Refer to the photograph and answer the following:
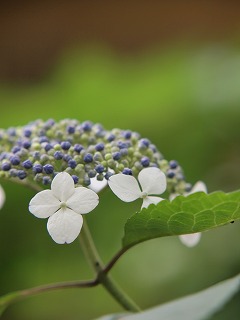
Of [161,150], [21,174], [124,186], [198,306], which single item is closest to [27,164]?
[21,174]

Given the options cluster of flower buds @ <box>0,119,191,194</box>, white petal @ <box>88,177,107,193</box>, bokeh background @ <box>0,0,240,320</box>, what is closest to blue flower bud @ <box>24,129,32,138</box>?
cluster of flower buds @ <box>0,119,191,194</box>

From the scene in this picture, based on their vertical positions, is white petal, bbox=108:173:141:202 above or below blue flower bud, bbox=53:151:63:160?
below

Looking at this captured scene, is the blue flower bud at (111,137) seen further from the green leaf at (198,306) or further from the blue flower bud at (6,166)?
the green leaf at (198,306)

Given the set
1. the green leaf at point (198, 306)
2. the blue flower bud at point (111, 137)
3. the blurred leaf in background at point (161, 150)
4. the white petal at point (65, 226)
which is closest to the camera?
the green leaf at point (198, 306)

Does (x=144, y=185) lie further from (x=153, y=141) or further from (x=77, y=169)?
(x=153, y=141)

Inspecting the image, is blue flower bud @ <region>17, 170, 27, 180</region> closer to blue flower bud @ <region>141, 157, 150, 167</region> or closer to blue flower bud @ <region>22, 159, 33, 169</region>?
blue flower bud @ <region>22, 159, 33, 169</region>

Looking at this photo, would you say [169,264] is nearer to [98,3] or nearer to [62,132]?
[62,132]

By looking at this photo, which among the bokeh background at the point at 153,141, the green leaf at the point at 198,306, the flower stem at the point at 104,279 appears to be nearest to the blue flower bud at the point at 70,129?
the flower stem at the point at 104,279

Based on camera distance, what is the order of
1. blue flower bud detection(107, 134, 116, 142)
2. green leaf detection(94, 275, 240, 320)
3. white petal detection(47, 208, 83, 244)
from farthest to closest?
blue flower bud detection(107, 134, 116, 142)
white petal detection(47, 208, 83, 244)
green leaf detection(94, 275, 240, 320)
